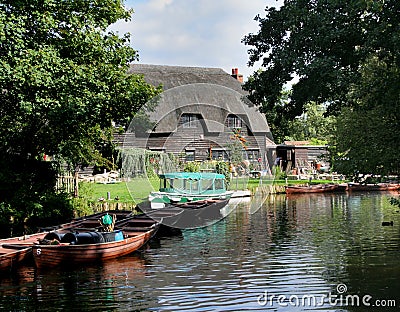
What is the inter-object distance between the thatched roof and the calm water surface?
26.2 meters

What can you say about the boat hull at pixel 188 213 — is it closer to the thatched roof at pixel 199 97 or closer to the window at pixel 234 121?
the thatched roof at pixel 199 97

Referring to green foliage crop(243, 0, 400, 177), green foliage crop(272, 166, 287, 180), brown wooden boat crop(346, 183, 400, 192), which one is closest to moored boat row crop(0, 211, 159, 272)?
green foliage crop(243, 0, 400, 177)

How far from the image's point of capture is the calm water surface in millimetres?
12547

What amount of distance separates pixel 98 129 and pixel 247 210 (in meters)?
11.4

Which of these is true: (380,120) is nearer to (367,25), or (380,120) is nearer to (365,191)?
(367,25)

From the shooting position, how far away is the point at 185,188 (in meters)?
29.7

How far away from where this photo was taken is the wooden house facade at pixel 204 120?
4850cm

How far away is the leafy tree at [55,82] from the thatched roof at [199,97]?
22.8 meters

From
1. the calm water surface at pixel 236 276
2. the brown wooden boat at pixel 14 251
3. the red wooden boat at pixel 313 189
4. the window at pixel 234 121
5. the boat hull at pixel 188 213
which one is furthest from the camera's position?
the window at pixel 234 121

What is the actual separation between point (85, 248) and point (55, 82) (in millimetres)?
6390

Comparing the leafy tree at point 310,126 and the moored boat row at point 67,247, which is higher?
the leafy tree at point 310,126

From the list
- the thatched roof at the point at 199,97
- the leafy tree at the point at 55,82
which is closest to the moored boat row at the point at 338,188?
the thatched roof at the point at 199,97

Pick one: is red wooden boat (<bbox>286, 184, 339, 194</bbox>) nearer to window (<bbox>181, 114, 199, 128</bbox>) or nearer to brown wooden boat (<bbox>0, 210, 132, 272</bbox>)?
A: window (<bbox>181, 114, 199, 128</bbox>)

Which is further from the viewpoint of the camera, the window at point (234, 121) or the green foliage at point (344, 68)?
the window at point (234, 121)
